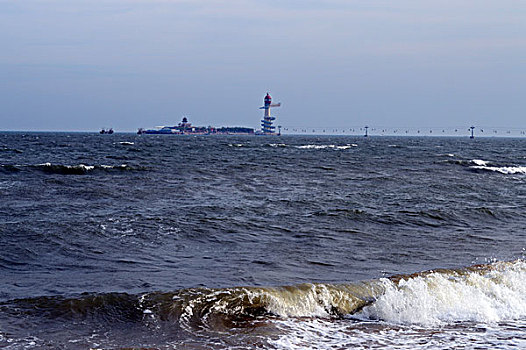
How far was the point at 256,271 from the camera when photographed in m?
10.6

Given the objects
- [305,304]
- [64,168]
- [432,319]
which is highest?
[64,168]

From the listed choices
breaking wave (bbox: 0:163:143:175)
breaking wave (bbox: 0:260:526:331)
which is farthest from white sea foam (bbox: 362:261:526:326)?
breaking wave (bbox: 0:163:143:175)

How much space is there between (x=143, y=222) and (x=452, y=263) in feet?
25.4

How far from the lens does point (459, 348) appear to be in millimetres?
7297

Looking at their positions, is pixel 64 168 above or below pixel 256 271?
above

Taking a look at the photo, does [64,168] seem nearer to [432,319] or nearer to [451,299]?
[451,299]

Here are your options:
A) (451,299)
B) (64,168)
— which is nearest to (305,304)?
(451,299)

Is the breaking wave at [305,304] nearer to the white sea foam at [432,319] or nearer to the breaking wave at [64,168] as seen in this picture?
the white sea foam at [432,319]

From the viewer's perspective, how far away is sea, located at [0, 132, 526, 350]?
307 inches

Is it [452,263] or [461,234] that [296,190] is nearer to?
[461,234]

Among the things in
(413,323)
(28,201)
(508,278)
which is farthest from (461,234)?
(28,201)

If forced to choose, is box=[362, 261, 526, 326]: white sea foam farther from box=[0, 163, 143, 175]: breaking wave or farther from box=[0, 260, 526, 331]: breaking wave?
box=[0, 163, 143, 175]: breaking wave

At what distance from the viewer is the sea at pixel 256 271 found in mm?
7789

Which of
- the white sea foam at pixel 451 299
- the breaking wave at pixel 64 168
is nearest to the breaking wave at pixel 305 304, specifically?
the white sea foam at pixel 451 299
